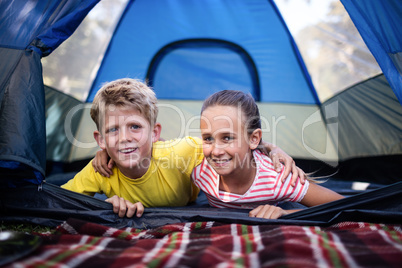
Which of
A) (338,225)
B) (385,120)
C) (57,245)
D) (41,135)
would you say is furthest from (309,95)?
(57,245)

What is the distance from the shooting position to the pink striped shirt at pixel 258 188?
5.06 feet

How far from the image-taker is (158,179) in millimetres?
1726

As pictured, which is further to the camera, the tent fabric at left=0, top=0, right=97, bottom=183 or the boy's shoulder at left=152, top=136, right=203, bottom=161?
the boy's shoulder at left=152, top=136, right=203, bottom=161

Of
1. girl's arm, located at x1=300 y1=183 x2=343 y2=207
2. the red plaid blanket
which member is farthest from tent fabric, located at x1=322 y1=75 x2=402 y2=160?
the red plaid blanket

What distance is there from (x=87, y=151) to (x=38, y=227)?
3.96ft

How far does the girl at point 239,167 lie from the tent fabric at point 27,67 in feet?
2.34

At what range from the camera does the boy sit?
1572 mm

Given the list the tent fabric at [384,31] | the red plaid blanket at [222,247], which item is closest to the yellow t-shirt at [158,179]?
the red plaid blanket at [222,247]

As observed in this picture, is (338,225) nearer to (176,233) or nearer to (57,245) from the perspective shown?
(176,233)

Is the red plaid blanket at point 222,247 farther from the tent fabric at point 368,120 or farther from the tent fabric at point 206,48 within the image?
the tent fabric at point 206,48

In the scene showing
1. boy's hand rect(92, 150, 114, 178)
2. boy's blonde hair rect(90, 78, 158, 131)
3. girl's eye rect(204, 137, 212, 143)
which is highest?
boy's blonde hair rect(90, 78, 158, 131)

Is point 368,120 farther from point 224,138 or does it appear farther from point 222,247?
point 222,247

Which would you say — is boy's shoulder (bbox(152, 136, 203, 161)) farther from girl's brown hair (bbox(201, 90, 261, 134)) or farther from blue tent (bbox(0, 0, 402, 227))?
blue tent (bbox(0, 0, 402, 227))

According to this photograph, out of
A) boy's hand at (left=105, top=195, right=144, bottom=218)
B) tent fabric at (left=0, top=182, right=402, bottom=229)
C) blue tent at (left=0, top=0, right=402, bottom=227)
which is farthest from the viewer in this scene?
blue tent at (left=0, top=0, right=402, bottom=227)
